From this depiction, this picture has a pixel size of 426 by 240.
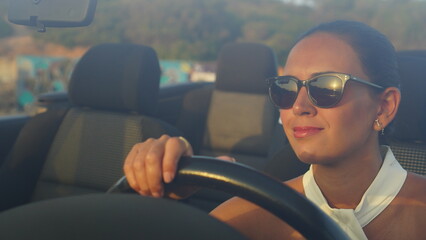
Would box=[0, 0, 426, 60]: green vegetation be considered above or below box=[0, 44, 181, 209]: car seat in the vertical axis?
below

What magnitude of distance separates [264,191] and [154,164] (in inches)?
10.1

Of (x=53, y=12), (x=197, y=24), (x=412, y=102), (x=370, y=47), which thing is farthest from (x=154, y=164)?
(x=197, y=24)

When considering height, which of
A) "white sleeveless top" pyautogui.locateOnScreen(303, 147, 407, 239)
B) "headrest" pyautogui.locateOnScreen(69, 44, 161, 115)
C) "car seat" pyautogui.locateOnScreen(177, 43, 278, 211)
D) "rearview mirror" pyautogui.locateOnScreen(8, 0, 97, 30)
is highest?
"rearview mirror" pyautogui.locateOnScreen(8, 0, 97, 30)

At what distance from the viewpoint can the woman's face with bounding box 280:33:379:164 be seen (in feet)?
4.75

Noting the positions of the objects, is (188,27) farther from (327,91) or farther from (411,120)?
→ (327,91)

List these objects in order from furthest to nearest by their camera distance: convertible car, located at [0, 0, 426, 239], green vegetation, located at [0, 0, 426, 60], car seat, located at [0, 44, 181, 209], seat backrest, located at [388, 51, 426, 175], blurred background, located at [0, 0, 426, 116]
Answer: green vegetation, located at [0, 0, 426, 60], blurred background, located at [0, 0, 426, 116], car seat, located at [0, 44, 181, 209], seat backrest, located at [388, 51, 426, 175], convertible car, located at [0, 0, 426, 239]

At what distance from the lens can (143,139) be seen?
9.97ft

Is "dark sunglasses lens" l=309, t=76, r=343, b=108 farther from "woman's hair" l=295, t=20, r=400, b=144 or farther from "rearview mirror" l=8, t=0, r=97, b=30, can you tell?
"rearview mirror" l=8, t=0, r=97, b=30

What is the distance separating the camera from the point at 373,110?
4.99ft

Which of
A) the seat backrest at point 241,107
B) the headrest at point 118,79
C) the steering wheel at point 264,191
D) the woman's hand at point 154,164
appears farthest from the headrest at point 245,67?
the steering wheel at point 264,191

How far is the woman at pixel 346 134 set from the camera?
4.79 ft

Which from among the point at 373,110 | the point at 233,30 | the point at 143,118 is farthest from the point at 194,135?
the point at 233,30

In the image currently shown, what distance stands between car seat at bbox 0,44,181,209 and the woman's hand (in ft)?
6.04

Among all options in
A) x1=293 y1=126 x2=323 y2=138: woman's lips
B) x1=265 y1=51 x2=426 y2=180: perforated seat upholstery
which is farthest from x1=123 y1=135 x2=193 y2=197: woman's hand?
x1=265 y1=51 x2=426 y2=180: perforated seat upholstery
